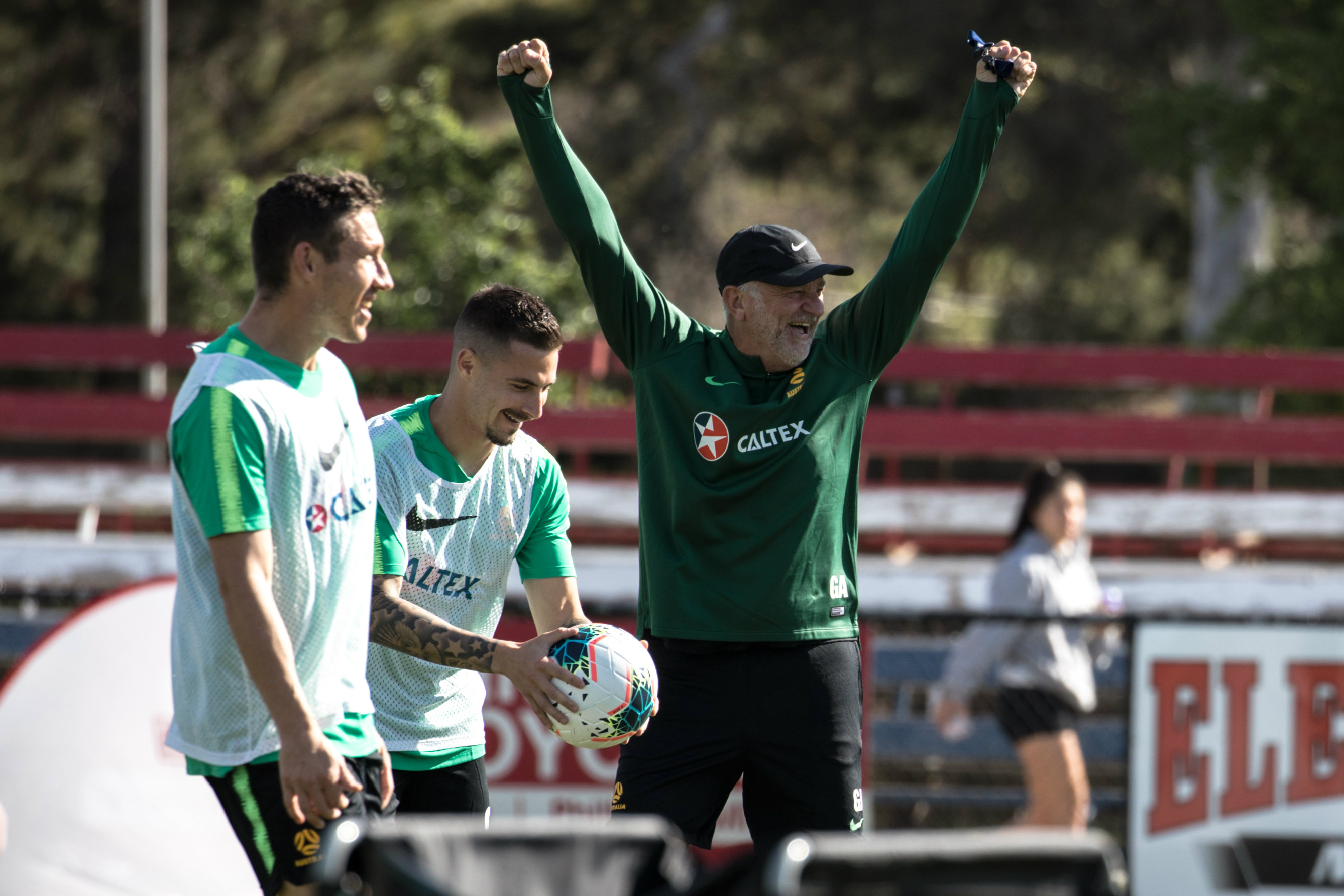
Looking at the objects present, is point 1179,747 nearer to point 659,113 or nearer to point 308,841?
point 308,841

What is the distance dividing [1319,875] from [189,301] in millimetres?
16747

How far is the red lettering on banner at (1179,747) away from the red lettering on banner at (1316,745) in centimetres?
38

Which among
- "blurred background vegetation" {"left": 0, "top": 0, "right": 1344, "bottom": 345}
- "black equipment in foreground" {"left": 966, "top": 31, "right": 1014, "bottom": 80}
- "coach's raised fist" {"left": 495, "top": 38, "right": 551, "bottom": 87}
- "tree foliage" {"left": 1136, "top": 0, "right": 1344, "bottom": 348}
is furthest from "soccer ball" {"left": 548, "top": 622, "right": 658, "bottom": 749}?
"blurred background vegetation" {"left": 0, "top": 0, "right": 1344, "bottom": 345}

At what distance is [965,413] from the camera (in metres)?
10.4

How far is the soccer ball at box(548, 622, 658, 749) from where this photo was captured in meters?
3.53

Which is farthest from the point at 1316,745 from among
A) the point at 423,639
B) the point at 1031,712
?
the point at 423,639

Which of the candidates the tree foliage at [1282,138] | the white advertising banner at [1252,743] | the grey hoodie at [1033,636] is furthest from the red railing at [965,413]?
the white advertising banner at [1252,743]

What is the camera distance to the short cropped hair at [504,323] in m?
3.79

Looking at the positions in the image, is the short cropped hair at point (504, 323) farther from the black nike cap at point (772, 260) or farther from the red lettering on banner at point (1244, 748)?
the red lettering on banner at point (1244, 748)

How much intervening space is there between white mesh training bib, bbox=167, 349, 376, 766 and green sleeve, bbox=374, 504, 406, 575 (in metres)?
0.39

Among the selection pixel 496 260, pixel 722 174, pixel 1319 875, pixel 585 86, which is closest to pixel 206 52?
pixel 585 86

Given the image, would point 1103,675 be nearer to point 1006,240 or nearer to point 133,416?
point 133,416

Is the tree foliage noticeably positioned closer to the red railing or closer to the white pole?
the red railing

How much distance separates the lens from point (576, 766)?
687 cm
